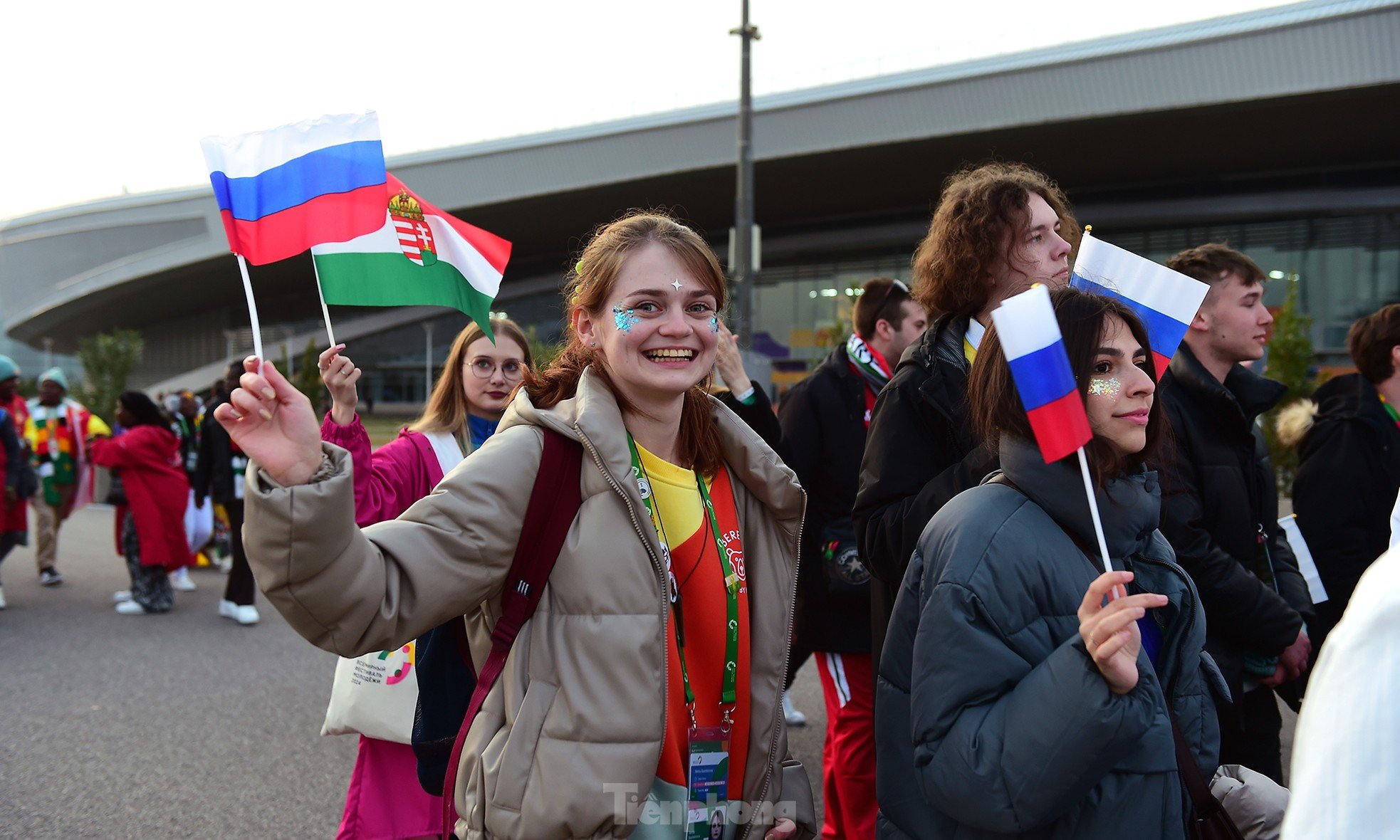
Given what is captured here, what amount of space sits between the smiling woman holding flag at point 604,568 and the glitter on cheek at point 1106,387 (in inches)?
25.7

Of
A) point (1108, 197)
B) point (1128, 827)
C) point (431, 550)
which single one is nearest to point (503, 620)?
point (431, 550)

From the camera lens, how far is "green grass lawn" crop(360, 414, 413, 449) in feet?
105

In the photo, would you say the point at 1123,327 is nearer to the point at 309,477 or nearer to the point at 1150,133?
the point at 309,477

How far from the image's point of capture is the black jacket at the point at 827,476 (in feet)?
12.2

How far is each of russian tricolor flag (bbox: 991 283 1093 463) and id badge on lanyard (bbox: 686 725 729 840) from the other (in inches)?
34.0

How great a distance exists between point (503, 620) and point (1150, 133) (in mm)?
30360

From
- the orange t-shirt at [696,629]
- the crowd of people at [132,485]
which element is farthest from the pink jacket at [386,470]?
the crowd of people at [132,485]

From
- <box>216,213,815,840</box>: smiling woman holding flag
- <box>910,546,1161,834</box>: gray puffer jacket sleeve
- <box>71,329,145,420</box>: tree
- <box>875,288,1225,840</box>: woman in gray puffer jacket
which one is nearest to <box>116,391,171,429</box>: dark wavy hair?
<box>216,213,815,840</box>: smiling woman holding flag

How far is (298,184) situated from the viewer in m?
2.30

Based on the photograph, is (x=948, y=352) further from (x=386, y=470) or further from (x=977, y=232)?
(x=386, y=470)

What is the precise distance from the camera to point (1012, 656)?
1855mm

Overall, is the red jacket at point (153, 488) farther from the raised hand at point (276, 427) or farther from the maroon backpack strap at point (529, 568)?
the raised hand at point (276, 427)

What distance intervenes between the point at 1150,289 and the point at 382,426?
134 feet

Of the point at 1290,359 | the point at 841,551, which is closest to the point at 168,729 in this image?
the point at 841,551
